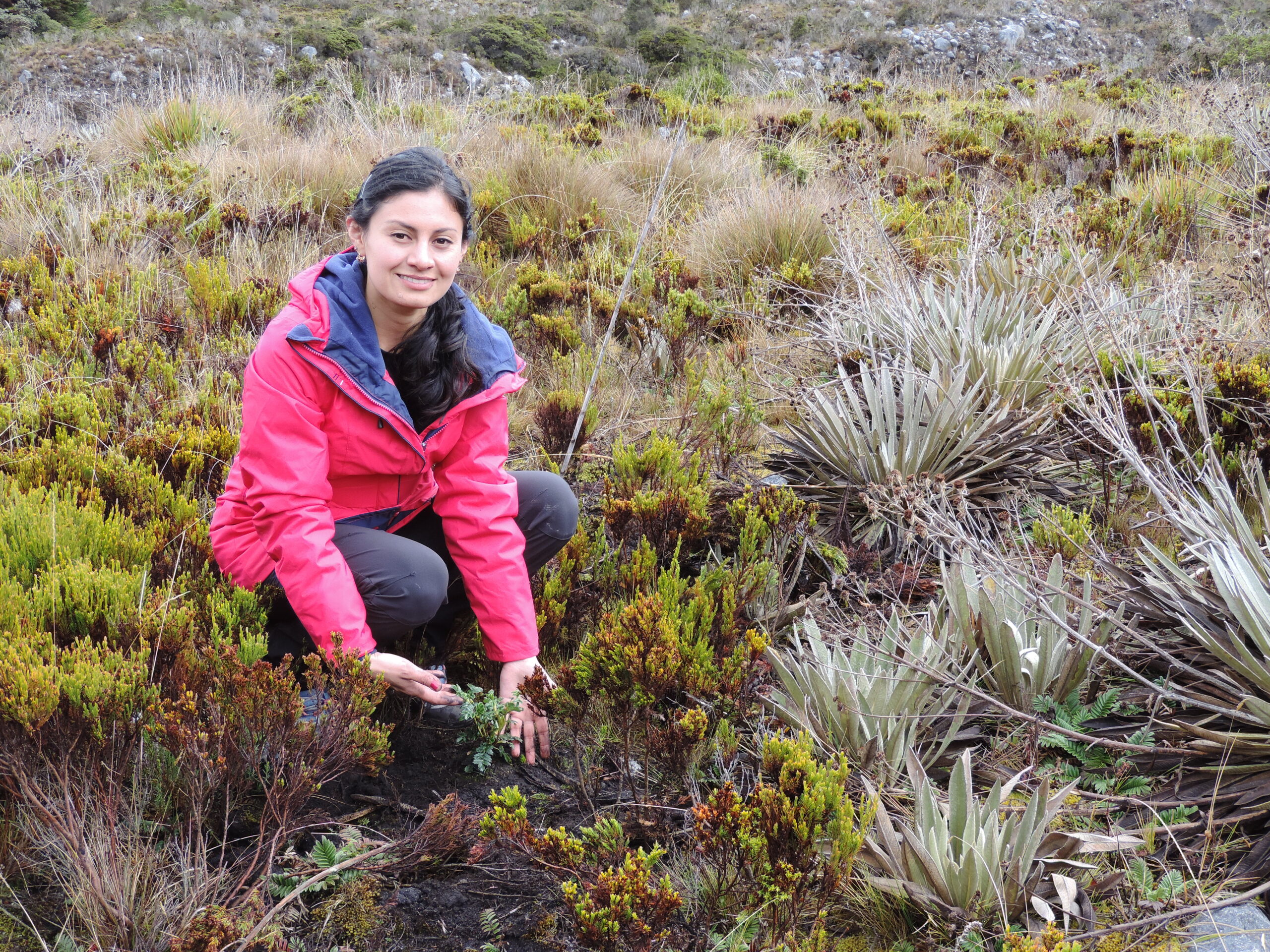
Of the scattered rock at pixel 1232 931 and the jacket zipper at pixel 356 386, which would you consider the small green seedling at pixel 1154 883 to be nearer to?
the scattered rock at pixel 1232 931

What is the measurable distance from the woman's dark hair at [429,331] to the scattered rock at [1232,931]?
218cm

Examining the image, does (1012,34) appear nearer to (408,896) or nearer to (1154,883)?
(1154,883)

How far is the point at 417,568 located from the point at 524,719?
20.5 inches

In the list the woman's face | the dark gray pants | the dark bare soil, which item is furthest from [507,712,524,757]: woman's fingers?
the woman's face

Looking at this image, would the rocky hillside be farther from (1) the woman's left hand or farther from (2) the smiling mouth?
(1) the woman's left hand

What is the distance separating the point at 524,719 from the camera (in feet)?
8.32

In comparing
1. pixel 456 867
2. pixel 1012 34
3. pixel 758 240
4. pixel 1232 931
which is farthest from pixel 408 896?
pixel 1012 34

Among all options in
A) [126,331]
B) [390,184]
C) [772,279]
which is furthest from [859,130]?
[390,184]

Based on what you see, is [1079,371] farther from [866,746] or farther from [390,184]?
[390,184]

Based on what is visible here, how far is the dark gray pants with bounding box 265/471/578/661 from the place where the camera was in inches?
102

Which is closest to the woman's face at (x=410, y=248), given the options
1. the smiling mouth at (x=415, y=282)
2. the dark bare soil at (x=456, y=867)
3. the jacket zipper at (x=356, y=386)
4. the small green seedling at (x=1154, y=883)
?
the smiling mouth at (x=415, y=282)

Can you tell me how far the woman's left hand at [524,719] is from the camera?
2525mm

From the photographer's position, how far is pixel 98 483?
10.9ft

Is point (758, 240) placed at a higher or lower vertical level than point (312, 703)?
higher
